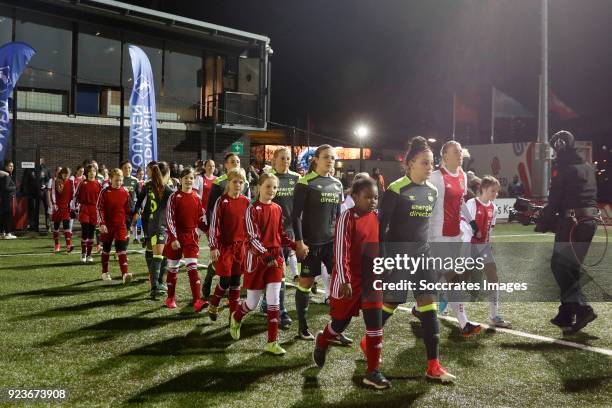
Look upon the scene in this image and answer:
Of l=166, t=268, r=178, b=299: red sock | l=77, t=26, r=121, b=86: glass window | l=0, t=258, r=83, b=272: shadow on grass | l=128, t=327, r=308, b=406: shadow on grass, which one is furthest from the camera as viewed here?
l=77, t=26, r=121, b=86: glass window

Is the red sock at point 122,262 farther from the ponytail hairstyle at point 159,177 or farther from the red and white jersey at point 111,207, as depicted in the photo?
the ponytail hairstyle at point 159,177

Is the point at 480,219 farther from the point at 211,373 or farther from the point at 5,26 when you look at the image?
the point at 5,26

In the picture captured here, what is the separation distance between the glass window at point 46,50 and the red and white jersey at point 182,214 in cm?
1783

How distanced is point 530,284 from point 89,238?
8747mm

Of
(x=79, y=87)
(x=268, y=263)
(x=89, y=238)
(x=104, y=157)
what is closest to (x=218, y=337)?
(x=268, y=263)

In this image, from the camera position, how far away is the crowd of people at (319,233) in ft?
16.6

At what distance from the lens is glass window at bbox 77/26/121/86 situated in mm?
24828

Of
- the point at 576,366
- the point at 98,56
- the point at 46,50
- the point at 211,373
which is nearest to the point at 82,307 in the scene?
the point at 211,373

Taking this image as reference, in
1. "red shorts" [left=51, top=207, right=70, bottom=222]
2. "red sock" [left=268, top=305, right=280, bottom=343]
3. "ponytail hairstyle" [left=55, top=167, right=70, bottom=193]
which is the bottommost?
"red sock" [left=268, top=305, right=280, bottom=343]

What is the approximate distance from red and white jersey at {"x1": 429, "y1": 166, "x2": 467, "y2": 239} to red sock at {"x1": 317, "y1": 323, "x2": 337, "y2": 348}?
181 cm

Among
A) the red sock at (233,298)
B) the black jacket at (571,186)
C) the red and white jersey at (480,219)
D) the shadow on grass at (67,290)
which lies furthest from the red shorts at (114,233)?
the black jacket at (571,186)

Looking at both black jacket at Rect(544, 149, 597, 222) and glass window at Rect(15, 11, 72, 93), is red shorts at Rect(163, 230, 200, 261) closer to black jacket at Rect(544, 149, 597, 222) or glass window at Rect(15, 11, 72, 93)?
black jacket at Rect(544, 149, 597, 222)

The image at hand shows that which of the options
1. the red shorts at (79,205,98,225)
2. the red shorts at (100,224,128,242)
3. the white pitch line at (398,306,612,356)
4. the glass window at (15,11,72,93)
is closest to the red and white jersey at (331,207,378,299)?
the white pitch line at (398,306,612,356)

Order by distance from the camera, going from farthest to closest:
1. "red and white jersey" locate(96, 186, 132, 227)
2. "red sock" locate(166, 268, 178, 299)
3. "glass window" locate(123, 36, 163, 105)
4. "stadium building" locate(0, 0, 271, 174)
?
"glass window" locate(123, 36, 163, 105), "stadium building" locate(0, 0, 271, 174), "red and white jersey" locate(96, 186, 132, 227), "red sock" locate(166, 268, 178, 299)
